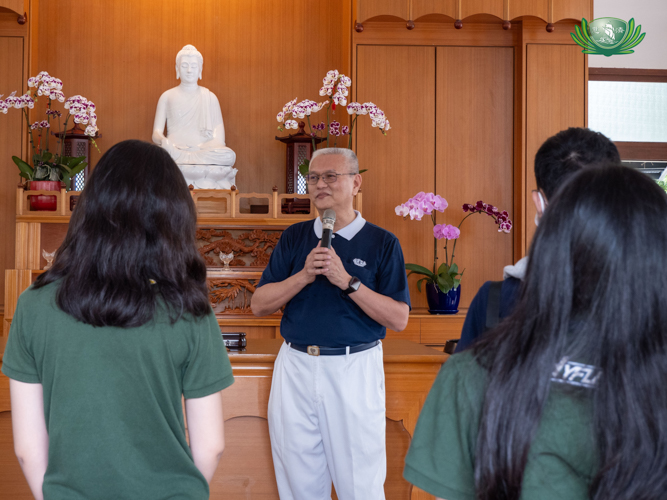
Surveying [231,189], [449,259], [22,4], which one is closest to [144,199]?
[231,189]

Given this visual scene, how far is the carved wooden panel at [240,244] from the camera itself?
3.75 meters

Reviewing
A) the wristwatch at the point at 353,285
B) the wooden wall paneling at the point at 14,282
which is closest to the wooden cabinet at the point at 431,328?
the wristwatch at the point at 353,285

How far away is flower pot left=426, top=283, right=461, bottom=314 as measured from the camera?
12.7ft

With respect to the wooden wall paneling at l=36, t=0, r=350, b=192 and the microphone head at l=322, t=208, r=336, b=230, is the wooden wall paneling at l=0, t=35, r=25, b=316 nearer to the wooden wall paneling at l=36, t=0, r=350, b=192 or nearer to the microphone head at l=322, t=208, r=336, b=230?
the wooden wall paneling at l=36, t=0, r=350, b=192

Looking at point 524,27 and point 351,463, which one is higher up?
point 524,27

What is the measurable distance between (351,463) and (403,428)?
1.08 feet

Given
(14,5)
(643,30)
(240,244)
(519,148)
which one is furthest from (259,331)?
(643,30)

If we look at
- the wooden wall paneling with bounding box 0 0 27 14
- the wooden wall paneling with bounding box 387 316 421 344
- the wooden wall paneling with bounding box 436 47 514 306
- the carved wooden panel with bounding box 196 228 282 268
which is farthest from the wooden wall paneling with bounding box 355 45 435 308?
the wooden wall paneling with bounding box 0 0 27 14

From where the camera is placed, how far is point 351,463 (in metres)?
1.77

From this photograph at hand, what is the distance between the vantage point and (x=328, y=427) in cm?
179

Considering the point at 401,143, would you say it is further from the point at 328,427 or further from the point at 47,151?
the point at 328,427

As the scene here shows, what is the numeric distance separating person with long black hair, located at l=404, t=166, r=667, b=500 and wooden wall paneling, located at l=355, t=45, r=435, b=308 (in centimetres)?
355

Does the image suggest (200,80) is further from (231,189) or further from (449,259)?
(449,259)

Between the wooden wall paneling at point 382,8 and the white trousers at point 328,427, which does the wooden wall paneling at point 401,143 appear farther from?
the white trousers at point 328,427
